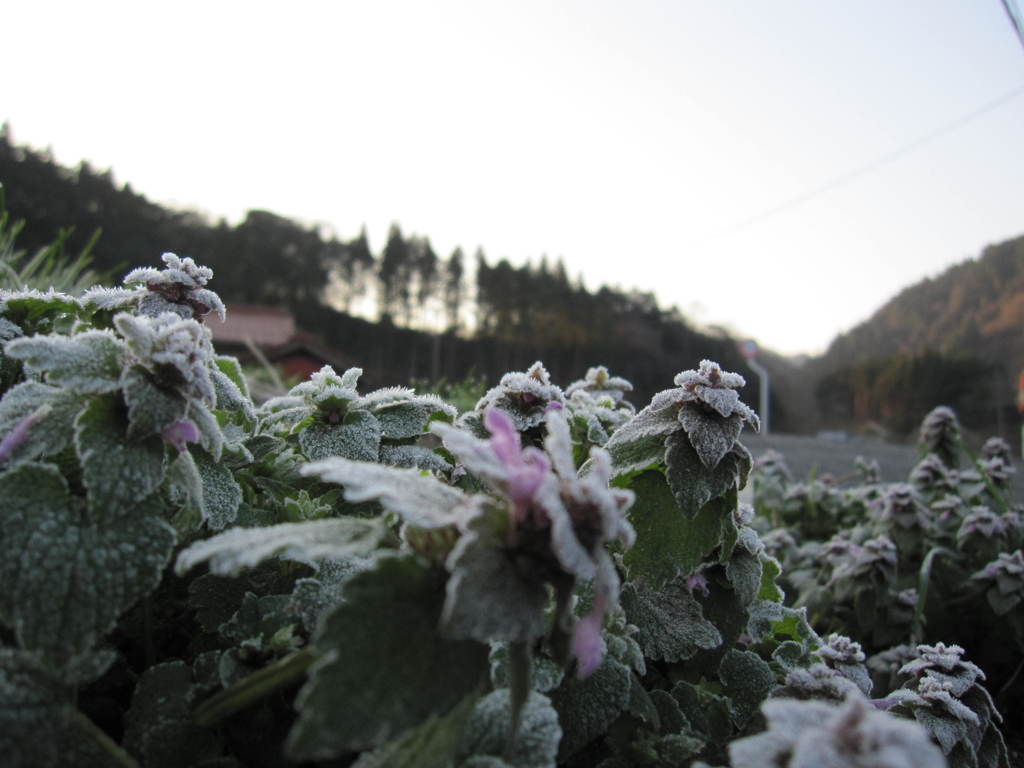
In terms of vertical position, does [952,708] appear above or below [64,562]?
below

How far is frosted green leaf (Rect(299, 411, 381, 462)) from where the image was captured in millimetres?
1018

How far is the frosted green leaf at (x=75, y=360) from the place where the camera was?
2.08ft

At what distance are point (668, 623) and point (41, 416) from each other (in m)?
0.85

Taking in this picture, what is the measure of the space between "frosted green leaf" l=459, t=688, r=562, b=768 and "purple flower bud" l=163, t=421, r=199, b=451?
402 millimetres

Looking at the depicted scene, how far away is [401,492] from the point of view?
0.53 metres

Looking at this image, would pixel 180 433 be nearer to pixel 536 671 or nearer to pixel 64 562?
pixel 64 562

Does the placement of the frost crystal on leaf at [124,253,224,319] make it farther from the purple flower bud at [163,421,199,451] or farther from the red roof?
the red roof

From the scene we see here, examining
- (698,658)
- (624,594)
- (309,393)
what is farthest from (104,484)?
(698,658)

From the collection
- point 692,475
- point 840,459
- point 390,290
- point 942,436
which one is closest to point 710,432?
point 692,475

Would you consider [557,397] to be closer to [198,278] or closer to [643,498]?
[643,498]

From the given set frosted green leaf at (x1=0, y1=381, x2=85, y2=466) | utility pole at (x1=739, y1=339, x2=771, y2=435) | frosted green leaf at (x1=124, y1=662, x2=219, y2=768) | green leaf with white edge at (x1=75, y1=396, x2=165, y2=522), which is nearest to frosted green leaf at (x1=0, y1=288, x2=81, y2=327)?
frosted green leaf at (x1=0, y1=381, x2=85, y2=466)

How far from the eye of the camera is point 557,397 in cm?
119

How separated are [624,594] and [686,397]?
31 centimetres

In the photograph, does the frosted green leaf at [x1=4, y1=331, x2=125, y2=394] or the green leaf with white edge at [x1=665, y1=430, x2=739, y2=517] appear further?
the green leaf with white edge at [x1=665, y1=430, x2=739, y2=517]
